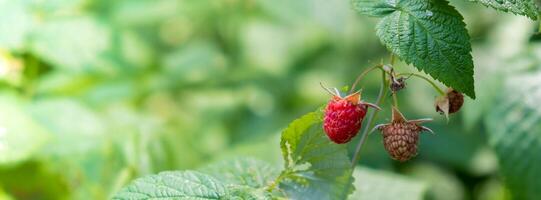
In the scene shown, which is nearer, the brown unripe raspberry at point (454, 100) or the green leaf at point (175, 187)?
the green leaf at point (175, 187)

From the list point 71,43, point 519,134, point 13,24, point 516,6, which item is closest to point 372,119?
point 516,6

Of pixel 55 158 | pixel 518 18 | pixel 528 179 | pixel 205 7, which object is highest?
pixel 205 7

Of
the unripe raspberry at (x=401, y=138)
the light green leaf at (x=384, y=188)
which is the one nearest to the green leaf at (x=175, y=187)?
the unripe raspberry at (x=401, y=138)

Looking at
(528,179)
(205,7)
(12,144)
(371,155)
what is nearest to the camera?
(528,179)

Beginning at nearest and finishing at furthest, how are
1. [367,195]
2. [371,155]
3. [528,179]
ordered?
[367,195] < [528,179] < [371,155]

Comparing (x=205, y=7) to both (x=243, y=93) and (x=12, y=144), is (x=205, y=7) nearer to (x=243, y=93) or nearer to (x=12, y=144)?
(x=243, y=93)

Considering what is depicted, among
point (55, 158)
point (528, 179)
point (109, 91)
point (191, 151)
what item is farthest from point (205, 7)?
point (528, 179)

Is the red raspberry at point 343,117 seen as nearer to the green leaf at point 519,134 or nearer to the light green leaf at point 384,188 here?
the light green leaf at point 384,188
